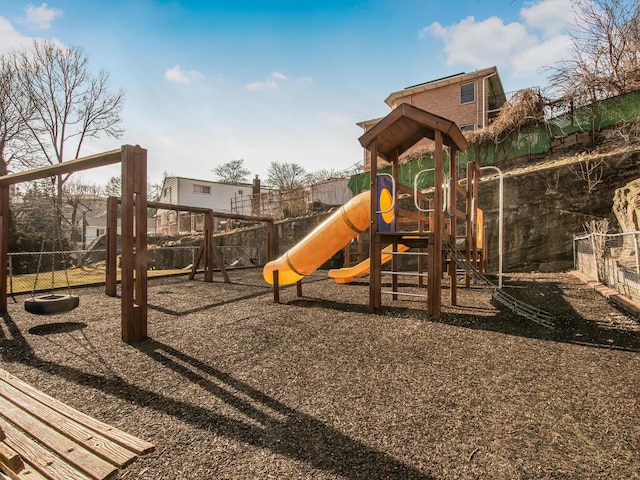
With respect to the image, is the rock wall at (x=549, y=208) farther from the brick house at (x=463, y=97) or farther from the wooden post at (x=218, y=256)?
the wooden post at (x=218, y=256)

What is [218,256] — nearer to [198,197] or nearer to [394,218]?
[394,218]

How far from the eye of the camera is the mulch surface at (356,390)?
1995 mm

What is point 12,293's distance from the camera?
824 centimetres

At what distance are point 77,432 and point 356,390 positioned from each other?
2020mm

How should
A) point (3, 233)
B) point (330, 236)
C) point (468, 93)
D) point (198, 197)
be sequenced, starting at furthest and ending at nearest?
point (198, 197), point (468, 93), point (330, 236), point (3, 233)

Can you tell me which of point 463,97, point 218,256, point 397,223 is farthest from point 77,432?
point 463,97

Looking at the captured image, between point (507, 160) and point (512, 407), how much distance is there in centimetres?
1749

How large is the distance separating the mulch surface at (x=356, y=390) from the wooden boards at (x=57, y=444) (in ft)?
0.57

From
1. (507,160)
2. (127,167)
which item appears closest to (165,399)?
(127,167)

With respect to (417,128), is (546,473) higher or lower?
lower

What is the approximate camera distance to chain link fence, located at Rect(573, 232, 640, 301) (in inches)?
244

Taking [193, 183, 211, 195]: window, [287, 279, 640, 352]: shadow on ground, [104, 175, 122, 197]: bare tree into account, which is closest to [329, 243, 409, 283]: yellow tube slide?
[287, 279, 640, 352]: shadow on ground

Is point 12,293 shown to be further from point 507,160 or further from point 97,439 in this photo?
point 507,160

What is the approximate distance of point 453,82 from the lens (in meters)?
23.3
